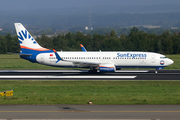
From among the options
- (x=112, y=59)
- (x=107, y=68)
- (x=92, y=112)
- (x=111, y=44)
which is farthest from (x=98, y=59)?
(x=111, y=44)

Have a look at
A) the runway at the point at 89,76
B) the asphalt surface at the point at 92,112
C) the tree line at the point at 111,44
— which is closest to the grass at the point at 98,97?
the asphalt surface at the point at 92,112

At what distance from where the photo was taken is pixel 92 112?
18.0 metres

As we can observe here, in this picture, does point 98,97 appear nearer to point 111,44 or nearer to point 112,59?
point 112,59

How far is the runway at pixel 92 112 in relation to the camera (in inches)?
667

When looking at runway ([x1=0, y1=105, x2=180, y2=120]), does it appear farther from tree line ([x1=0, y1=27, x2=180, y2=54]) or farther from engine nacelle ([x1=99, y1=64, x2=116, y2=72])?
tree line ([x1=0, y1=27, x2=180, y2=54])

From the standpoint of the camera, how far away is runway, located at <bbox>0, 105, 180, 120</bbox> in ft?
55.6

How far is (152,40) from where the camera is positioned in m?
95.6

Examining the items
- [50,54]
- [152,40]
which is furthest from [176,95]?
[152,40]

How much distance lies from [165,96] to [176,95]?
126cm

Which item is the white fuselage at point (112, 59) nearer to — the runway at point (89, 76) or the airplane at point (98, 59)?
the airplane at point (98, 59)

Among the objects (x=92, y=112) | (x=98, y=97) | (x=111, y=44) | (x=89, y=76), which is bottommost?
(x=92, y=112)

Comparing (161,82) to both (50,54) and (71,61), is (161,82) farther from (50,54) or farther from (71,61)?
(50,54)

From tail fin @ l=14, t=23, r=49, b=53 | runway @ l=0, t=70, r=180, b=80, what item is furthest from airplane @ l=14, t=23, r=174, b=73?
runway @ l=0, t=70, r=180, b=80

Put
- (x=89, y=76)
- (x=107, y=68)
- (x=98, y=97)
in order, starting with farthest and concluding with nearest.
A: (x=107, y=68) < (x=89, y=76) < (x=98, y=97)
